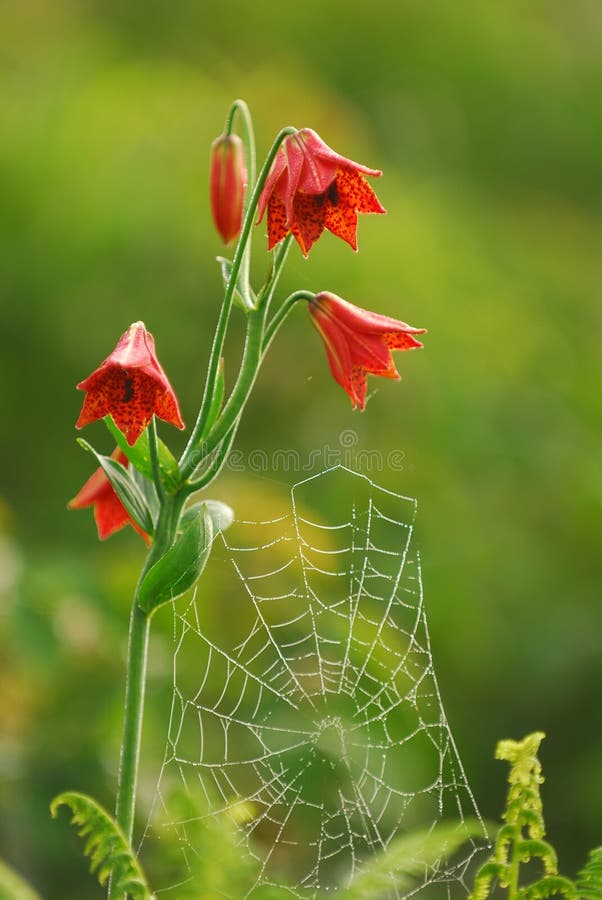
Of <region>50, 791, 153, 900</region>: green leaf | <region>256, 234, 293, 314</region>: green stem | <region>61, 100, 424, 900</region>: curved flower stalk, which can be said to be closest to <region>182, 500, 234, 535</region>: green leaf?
<region>61, 100, 424, 900</region>: curved flower stalk

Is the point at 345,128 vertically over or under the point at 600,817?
over

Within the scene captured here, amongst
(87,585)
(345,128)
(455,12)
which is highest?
(455,12)

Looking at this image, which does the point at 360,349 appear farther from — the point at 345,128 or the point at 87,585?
the point at 345,128

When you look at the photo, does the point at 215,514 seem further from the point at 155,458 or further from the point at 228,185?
the point at 228,185

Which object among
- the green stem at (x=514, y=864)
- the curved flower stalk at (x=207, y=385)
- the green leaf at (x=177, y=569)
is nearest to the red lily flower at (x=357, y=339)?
the curved flower stalk at (x=207, y=385)

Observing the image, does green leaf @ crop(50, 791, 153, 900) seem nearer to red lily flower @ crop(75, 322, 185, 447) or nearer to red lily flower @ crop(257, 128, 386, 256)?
red lily flower @ crop(75, 322, 185, 447)

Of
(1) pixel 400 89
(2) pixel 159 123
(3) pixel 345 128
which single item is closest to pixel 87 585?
(2) pixel 159 123

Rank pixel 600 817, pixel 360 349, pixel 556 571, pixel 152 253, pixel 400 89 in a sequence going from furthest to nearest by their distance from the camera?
pixel 400 89 → pixel 152 253 → pixel 556 571 → pixel 600 817 → pixel 360 349
